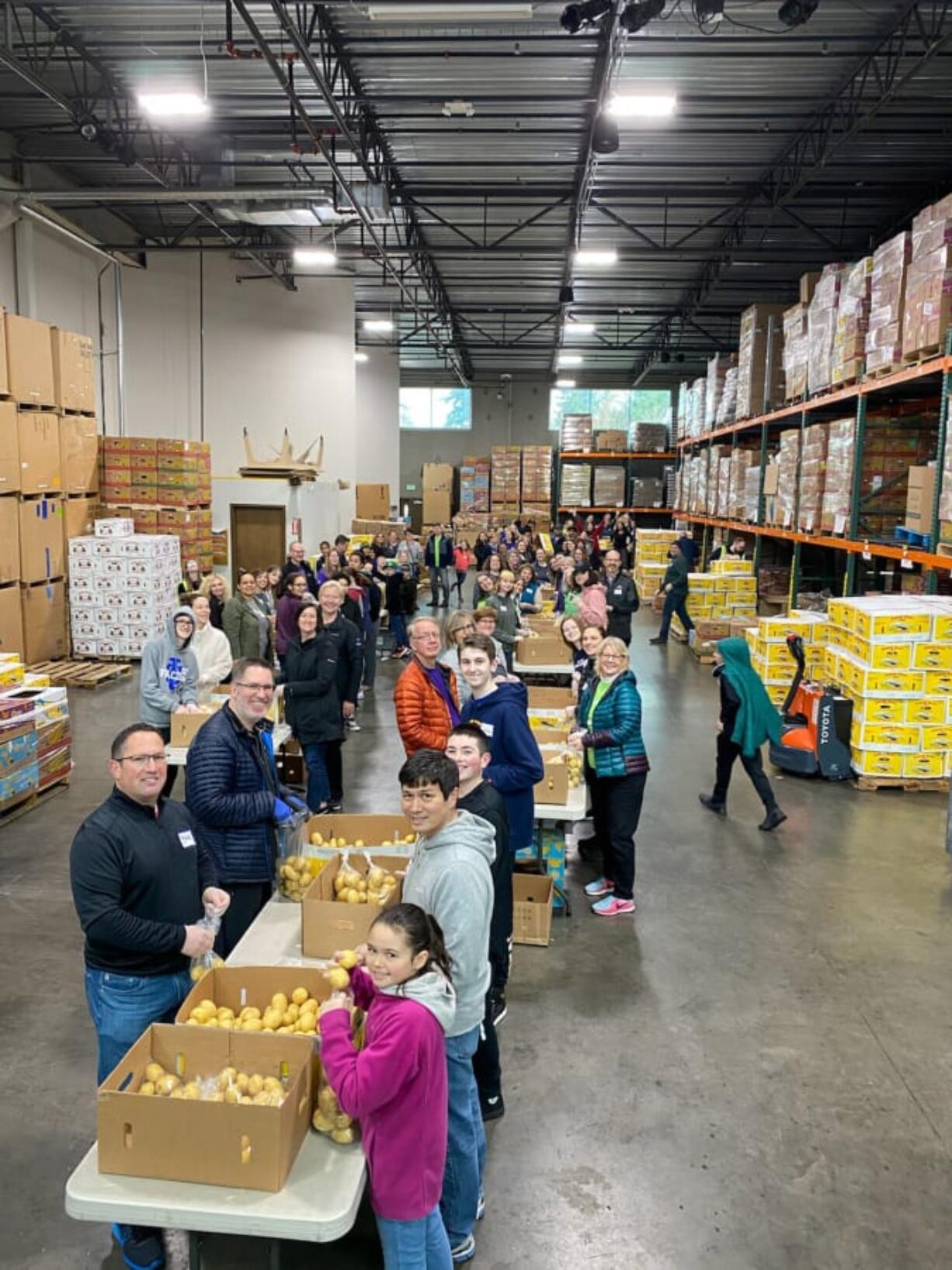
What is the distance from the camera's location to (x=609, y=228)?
17.9 metres

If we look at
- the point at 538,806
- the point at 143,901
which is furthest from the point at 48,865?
the point at 143,901

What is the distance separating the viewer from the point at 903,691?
8.86 metres

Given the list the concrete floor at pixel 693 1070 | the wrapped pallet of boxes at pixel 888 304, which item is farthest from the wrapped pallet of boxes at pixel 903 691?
the wrapped pallet of boxes at pixel 888 304

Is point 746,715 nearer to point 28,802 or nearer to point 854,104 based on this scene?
point 28,802

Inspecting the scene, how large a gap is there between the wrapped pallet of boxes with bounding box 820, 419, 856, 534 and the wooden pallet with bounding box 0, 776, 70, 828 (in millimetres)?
8965

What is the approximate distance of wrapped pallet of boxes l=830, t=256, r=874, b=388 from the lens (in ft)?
35.8

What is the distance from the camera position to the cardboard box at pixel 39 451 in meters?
13.0

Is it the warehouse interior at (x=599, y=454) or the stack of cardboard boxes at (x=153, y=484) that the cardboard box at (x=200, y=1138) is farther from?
the stack of cardboard boxes at (x=153, y=484)

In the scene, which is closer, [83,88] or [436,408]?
[83,88]

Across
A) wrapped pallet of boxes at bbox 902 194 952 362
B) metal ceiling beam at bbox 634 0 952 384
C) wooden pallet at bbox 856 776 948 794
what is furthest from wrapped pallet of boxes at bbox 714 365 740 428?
wooden pallet at bbox 856 776 948 794

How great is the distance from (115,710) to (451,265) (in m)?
14.1

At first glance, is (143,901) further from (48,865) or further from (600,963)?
(48,865)

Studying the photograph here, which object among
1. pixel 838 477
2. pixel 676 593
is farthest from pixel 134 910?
pixel 676 593

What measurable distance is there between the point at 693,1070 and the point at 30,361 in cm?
1216
